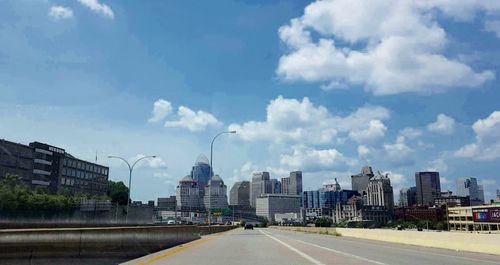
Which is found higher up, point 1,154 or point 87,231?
point 1,154

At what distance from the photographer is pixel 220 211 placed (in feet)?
500

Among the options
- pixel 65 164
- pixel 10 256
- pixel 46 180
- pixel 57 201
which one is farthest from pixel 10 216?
pixel 65 164

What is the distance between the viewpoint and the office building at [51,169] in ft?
394

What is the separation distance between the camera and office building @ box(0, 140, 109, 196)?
394 ft

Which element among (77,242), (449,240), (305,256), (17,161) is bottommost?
(305,256)

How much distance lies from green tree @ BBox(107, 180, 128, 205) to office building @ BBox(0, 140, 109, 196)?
693 cm

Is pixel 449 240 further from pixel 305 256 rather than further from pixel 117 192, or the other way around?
pixel 117 192

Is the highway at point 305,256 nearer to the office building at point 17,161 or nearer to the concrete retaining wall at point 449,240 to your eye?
the concrete retaining wall at point 449,240

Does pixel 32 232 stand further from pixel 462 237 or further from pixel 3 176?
pixel 3 176

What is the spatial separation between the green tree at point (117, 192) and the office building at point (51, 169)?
6927 mm

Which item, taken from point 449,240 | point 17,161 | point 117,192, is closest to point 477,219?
point 117,192

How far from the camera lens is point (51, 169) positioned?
456 feet

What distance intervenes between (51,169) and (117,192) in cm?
4383

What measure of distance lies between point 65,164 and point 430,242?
129316mm
